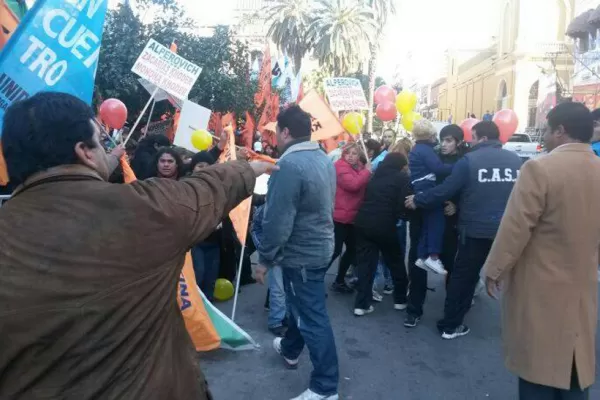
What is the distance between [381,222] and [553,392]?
254 cm

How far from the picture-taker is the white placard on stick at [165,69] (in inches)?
238

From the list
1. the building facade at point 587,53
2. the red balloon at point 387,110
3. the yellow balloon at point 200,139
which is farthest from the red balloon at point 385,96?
the building facade at point 587,53

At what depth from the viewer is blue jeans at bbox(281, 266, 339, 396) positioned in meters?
3.57

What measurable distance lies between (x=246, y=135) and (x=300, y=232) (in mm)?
8779

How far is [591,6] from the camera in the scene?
25.3 meters

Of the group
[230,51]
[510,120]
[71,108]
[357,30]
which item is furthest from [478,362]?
[357,30]

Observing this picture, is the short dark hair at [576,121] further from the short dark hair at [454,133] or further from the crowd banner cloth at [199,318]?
the crowd banner cloth at [199,318]

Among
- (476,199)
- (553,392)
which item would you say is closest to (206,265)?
(476,199)

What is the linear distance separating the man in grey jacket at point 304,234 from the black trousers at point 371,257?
167cm

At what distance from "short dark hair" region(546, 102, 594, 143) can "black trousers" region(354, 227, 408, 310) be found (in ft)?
8.13

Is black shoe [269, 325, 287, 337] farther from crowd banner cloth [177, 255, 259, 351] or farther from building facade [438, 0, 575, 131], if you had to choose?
building facade [438, 0, 575, 131]

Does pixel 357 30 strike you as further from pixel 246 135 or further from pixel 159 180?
pixel 159 180

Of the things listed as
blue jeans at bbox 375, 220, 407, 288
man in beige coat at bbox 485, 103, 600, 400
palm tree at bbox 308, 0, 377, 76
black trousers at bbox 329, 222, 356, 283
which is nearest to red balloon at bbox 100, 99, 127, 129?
black trousers at bbox 329, 222, 356, 283

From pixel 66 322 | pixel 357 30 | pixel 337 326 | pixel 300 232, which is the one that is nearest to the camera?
pixel 66 322
